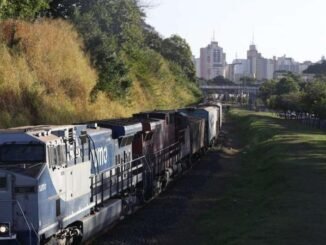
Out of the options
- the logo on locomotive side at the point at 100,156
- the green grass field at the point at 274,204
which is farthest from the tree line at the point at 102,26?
the logo on locomotive side at the point at 100,156

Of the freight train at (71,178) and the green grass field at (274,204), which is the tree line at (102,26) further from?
the freight train at (71,178)

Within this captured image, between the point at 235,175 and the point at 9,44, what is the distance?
52.3 feet

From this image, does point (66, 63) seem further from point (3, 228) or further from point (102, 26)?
point (3, 228)

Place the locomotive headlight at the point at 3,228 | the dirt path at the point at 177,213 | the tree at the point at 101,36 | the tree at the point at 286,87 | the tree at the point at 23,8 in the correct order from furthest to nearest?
1. the tree at the point at 286,87
2. the tree at the point at 101,36
3. the tree at the point at 23,8
4. the dirt path at the point at 177,213
5. the locomotive headlight at the point at 3,228

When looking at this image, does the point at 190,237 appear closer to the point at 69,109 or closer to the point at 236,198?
the point at 236,198

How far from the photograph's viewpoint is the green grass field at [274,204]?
54.1 ft

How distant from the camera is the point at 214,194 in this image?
87.1ft

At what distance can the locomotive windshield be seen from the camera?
12984mm

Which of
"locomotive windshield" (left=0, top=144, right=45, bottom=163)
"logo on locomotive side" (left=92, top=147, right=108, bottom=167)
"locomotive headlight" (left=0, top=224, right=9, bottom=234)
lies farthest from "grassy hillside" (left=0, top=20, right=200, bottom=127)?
"locomotive headlight" (left=0, top=224, right=9, bottom=234)

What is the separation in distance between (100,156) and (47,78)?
734 inches

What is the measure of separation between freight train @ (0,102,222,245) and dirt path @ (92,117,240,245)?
1.75ft

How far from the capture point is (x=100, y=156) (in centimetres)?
1802

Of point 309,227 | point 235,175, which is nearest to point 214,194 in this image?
point 235,175

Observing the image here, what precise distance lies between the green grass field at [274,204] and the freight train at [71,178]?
3280 mm
